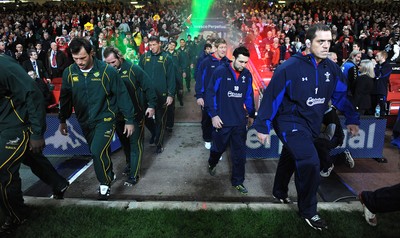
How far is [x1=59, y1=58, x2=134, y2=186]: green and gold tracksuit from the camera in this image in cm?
437

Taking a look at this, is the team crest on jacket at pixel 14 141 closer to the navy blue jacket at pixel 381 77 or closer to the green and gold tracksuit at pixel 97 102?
the green and gold tracksuit at pixel 97 102

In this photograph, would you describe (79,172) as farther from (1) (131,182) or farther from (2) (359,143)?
(2) (359,143)

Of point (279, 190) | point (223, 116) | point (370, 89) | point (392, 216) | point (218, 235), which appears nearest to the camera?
point (218, 235)

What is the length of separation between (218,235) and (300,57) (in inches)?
84.9

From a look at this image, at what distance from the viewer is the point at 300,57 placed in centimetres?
374

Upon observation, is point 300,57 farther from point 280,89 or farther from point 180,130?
point 180,130

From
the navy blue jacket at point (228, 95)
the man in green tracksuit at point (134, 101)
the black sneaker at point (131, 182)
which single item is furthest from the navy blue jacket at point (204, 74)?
the black sneaker at point (131, 182)

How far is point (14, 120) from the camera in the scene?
3.71 m

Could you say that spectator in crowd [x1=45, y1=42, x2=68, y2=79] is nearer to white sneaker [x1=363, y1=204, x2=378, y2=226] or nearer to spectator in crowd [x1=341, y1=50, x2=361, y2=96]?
spectator in crowd [x1=341, y1=50, x2=361, y2=96]

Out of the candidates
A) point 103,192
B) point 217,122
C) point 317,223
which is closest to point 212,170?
point 217,122

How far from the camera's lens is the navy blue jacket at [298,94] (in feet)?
12.1

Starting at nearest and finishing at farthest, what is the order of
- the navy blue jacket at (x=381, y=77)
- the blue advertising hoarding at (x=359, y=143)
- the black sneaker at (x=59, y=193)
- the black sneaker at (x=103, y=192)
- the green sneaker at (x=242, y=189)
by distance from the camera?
1. the black sneaker at (x=59, y=193)
2. the black sneaker at (x=103, y=192)
3. the green sneaker at (x=242, y=189)
4. the blue advertising hoarding at (x=359, y=143)
5. the navy blue jacket at (x=381, y=77)

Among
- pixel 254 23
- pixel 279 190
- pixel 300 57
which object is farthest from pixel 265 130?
pixel 254 23

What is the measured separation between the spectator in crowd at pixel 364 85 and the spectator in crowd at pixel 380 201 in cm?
430
